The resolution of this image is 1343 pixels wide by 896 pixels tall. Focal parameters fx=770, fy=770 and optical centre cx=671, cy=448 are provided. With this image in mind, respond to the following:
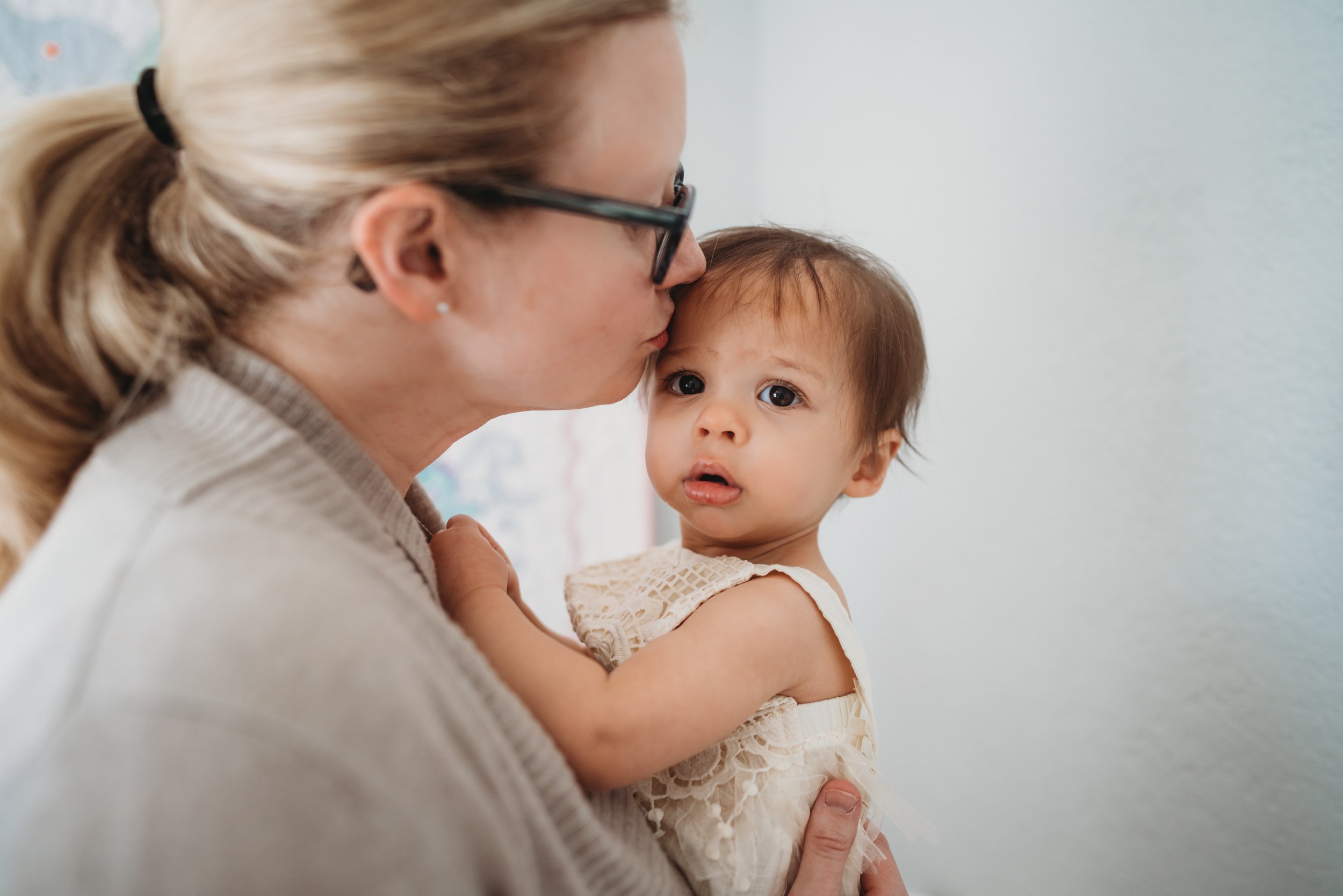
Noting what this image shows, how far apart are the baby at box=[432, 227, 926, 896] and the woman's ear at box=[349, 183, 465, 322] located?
345mm

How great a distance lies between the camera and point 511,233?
2.64 feet

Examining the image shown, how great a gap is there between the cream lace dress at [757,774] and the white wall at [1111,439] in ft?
1.59

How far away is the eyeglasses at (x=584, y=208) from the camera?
30.2 inches

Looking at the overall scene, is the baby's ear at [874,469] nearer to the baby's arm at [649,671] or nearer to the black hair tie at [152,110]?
the baby's arm at [649,671]

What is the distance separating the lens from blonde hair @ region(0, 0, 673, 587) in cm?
69

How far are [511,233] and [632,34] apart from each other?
242 millimetres

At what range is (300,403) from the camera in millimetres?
762

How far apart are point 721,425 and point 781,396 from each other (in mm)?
107

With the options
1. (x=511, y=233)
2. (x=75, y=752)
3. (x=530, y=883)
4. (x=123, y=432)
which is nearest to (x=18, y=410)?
(x=123, y=432)

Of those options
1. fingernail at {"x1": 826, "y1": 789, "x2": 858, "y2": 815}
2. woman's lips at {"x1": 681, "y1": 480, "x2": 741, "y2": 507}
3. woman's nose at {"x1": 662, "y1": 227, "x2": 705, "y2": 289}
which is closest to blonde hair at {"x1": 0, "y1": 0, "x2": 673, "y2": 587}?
woman's nose at {"x1": 662, "y1": 227, "x2": 705, "y2": 289}

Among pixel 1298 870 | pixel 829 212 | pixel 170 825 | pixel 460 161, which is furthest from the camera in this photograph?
pixel 829 212

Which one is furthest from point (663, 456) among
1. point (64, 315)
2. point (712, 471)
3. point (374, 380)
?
point (64, 315)

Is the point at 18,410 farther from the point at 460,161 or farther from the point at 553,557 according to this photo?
the point at 553,557

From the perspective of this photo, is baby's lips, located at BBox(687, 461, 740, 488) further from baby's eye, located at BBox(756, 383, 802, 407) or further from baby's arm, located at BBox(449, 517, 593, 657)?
baby's arm, located at BBox(449, 517, 593, 657)
